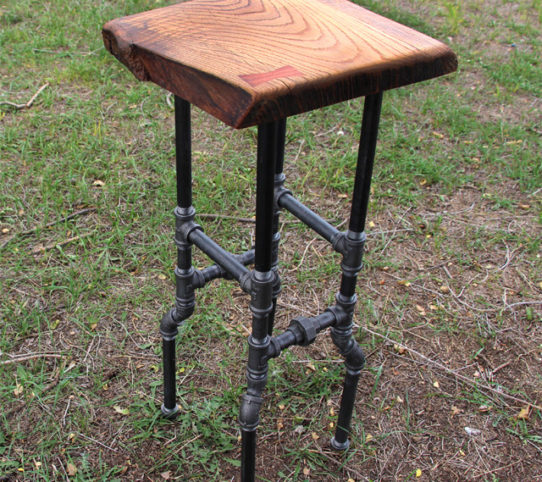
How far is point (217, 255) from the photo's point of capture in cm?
166

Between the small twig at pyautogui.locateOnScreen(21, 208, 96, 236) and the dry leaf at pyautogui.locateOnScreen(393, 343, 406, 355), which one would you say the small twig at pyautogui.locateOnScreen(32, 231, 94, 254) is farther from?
the dry leaf at pyautogui.locateOnScreen(393, 343, 406, 355)

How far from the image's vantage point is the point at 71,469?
6.51 feet

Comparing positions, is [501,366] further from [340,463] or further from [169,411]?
[169,411]

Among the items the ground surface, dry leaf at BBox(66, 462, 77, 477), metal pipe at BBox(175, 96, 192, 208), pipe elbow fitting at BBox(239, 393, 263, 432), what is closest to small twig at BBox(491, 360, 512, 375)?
the ground surface

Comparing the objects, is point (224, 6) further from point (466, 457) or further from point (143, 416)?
point (466, 457)

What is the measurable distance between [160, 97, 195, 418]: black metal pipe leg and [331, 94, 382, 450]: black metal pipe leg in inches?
16.7

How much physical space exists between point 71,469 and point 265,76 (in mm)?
1466

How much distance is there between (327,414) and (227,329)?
0.53 metres

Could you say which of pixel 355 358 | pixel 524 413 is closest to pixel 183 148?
pixel 355 358

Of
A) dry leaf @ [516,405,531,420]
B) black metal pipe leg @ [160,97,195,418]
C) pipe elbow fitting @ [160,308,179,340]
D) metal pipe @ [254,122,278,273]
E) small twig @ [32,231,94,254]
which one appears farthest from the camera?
small twig @ [32,231,94,254]

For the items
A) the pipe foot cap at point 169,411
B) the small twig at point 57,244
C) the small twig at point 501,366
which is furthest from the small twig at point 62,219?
the small twig at point 501,366

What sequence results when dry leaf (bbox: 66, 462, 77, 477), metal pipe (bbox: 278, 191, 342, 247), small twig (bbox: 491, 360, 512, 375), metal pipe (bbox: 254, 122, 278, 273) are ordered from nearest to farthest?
1. metal pipe (bbox: 254, 122, 278, 273)
2. metal pipe (bbox: 278, 191, 342, 247)
3. dry leaf (bbox: 66, 462, 77, 477)
4. small twig (bbox: 491, 360, 512, 375)

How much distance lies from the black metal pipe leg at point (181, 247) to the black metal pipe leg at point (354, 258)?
1.39 ft

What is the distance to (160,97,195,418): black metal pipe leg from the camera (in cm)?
157
